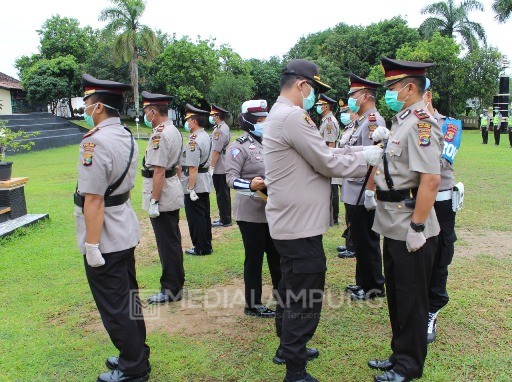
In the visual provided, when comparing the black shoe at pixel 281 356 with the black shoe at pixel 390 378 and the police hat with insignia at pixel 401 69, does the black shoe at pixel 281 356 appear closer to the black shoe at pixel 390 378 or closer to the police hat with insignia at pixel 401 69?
the black shoe at pixel 390 378

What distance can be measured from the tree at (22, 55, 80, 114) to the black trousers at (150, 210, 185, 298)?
33.4m

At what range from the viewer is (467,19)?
35.5 meters

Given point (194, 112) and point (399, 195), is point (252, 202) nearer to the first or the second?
point (399, 195)

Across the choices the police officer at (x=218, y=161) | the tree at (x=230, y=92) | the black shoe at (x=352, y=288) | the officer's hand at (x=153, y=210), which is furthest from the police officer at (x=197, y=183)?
the tree at (x=230, y=92)

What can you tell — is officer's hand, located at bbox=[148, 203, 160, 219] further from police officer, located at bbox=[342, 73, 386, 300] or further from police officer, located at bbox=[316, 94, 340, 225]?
police officer, located at bbox=[316, 94, 340, 225]

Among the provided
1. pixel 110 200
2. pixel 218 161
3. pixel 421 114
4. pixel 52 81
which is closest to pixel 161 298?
pixel 110 200

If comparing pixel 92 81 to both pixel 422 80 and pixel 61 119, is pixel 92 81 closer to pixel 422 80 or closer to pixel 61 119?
pixel 422 80

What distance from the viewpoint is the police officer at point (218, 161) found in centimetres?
732

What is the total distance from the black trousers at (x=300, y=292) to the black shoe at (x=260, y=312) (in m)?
1.08

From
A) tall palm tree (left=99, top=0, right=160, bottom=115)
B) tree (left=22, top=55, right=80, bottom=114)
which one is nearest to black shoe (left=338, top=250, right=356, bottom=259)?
tall palm tree (left=99, top=0, right=160, bottom=115)

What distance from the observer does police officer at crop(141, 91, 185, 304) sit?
430cm

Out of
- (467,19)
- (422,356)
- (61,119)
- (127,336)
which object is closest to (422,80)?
(422,356)

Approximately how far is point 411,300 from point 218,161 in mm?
5088

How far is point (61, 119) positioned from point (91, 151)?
98.2ft
